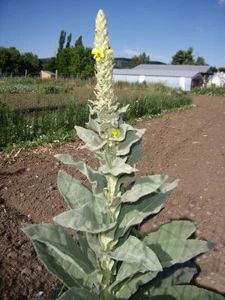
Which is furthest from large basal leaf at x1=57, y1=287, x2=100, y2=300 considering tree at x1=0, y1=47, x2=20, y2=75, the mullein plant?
tree at x1=0, y1=47, x2=20, y2=75

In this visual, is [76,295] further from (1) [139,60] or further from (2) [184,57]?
(1) [139,60]

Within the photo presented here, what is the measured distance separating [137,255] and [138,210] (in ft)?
0.93

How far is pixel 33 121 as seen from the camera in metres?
5.77

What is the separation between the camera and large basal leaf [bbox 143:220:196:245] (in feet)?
5.45

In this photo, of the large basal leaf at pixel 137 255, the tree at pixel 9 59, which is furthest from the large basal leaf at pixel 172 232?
the tree at pixel 9 59

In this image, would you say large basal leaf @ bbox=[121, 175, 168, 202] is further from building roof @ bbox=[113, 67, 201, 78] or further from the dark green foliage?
the dark green foliage

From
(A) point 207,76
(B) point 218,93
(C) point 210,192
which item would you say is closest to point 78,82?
(B) point 218,93

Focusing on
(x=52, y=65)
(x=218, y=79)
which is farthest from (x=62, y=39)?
(x=218, y=79)

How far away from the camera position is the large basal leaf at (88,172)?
1.32m

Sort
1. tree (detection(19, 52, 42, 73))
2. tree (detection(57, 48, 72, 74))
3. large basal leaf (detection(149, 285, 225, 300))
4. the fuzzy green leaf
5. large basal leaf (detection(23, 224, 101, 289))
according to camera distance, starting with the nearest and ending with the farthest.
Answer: large basal leaf (detection(23, 224, 101, 289)) → the fuzzy green leaf → large basal leaf (detection(149, 285, 225, 300)) → tree (detection(57, 48, 72, 74)) → tree (detection(19, 52, 42, 73))

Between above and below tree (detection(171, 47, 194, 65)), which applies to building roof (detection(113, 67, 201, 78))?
below

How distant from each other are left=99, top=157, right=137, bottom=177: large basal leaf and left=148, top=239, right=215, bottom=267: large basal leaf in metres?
0.55

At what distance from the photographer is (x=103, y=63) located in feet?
4.00

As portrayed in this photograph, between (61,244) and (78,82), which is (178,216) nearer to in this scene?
(61,244)
